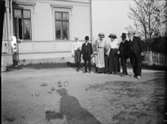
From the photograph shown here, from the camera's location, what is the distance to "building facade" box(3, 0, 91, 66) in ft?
47.4

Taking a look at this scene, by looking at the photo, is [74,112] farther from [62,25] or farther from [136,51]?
[62,25]

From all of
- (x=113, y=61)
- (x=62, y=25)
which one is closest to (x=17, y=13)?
(x=62, y=25)

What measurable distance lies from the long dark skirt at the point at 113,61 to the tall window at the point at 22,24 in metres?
8.07

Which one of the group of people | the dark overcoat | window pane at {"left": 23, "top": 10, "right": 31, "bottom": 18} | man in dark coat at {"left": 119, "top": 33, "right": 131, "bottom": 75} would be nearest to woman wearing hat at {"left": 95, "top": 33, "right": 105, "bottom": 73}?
the group of people

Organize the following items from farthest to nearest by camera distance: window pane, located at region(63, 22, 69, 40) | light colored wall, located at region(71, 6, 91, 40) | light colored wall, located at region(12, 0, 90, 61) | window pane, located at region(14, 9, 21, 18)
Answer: light colored wall, located at region(71, 6, 91, 40) → window pane, located at region(63, 22, 69, 40) → light colored wall, located at region(12, 0, 90, 61) → window pane, located at region(14, 9, 21, 18)

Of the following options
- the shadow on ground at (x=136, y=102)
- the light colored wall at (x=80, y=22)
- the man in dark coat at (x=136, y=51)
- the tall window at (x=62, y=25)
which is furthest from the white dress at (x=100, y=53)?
the light colored wall at (x=80, y=22)

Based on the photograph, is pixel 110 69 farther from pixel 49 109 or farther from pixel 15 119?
pixel 15 119

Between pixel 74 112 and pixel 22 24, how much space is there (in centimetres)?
1211

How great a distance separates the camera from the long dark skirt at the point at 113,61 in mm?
8586

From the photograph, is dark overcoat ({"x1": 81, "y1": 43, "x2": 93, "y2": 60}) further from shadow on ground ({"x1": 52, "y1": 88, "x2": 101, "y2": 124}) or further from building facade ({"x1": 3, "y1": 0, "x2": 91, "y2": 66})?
building facade ({"x1": 3, "y1": 0, "x2": 91, "y2": 66})

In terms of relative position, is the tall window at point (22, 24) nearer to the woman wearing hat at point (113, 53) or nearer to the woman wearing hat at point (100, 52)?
the woman wearing hat at point (100, 52)

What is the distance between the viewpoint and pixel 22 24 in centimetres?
1462

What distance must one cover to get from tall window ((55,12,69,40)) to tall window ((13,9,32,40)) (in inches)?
87.6

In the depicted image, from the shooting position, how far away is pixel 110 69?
8742mm
